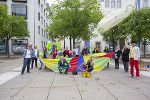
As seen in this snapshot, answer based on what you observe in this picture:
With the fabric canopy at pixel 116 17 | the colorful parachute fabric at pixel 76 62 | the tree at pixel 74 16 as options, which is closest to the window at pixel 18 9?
the tree at pixel 74 16

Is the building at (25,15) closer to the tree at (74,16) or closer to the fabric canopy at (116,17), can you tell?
the tree at (74,16)

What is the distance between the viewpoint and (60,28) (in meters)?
15.7

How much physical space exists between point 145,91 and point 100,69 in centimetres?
447

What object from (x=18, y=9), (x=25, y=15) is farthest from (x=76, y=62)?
(x=18, y=9)

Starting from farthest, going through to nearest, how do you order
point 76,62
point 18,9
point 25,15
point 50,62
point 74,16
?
1. point 25,15
2. point 18,9
3. point 74,16
4. point 76,62
5. point 50,62

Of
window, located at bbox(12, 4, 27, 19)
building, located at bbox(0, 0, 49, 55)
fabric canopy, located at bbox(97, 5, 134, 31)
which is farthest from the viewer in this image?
window, located at bbox(12, 4, 27, 19)

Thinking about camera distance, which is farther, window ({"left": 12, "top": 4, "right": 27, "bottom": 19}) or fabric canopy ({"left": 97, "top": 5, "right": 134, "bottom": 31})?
window ({"left": 12, "top": 4, "right": 27, "bottom": 19})

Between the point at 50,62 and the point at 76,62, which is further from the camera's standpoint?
the point at 76,62

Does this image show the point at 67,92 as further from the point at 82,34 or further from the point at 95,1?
the point at 95,1

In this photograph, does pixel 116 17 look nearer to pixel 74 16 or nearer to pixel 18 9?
pixel 74 16

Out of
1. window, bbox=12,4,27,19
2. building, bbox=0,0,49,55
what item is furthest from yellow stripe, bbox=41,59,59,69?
window, bbox=12,4,27,19

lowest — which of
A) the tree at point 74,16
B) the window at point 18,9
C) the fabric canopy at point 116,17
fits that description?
the fabric canopy at point 116,17

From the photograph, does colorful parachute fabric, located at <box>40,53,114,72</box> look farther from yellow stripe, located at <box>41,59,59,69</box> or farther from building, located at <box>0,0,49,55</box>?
building, located at <box>0,0,49,55</box>

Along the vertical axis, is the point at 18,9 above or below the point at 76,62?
above
